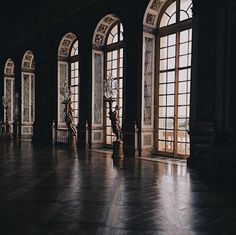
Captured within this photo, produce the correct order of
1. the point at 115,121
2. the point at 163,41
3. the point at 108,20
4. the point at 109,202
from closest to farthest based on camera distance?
the point at 109,202 < the point at 115,121 < the point at 163,41 < the point at 108,20

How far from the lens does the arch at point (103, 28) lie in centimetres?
1078

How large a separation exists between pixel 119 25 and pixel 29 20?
630cm

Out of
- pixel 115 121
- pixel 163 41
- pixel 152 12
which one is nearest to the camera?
pixel 115 121

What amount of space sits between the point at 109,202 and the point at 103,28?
26.9 feet

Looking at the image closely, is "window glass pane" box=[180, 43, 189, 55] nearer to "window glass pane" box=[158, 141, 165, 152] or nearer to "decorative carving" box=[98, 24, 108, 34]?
"window glass pane" box=[158, 141, 165, 152]

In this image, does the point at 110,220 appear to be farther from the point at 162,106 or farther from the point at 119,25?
the point at 119,25

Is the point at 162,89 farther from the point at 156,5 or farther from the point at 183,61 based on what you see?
the point at 156,5

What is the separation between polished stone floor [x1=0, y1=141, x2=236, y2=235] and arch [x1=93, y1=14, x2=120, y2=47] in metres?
5.81

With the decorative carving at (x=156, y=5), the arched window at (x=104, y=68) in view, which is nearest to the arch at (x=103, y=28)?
the arched window at (x=104, y=68)

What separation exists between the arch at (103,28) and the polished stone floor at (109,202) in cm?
581

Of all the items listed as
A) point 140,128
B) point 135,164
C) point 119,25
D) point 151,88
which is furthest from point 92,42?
point 135,164

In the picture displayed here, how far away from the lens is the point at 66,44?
13266 millimetres

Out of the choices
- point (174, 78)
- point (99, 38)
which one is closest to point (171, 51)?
point (174, 78)

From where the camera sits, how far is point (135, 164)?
776 centimetres
